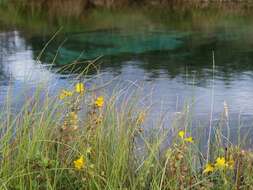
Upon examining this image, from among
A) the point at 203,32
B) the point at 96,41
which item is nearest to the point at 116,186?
the point at 96,41

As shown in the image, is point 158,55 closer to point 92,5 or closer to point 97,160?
point 97,160

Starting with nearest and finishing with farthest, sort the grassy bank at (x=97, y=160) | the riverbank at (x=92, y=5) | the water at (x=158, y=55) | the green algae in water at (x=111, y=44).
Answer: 1. the grassy bank at (x=97, y=160)
2. the water at (x=158, y=55)
3. the green algae in water at (x=111, y=44)
4. the riverbank at (x=92, y=5)

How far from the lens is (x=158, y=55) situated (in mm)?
13070

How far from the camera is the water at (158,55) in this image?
8.70 m

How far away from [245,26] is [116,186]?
46.1 feet

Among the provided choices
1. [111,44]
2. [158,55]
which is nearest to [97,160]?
[158,55]

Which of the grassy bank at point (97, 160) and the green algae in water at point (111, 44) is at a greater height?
the grassy bank at point (97, 160)

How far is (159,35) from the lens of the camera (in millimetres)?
15844

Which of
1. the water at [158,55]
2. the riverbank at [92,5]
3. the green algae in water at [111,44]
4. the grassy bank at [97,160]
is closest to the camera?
the grassy bank at [97,160]

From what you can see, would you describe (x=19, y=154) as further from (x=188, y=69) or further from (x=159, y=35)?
(x=159, y=35)

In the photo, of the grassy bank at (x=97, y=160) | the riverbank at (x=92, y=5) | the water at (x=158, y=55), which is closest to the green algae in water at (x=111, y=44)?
the water at (x=158, y=55)

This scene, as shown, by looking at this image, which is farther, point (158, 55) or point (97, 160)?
point (158, 55)

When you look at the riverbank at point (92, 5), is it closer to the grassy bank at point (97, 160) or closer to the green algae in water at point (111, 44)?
the green algae in water at point (111, 44)

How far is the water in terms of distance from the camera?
8.70 metres
